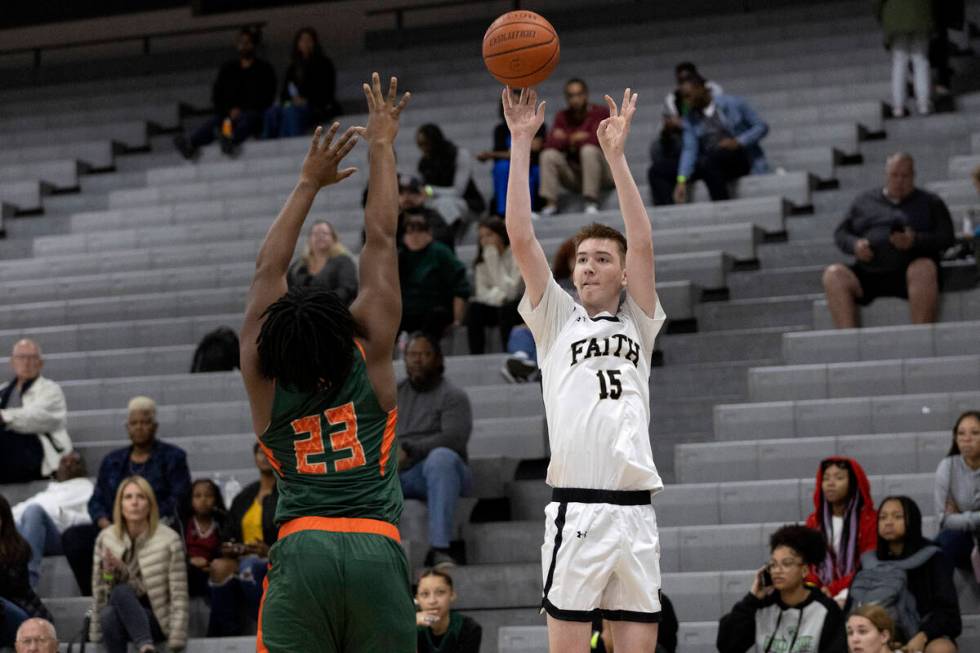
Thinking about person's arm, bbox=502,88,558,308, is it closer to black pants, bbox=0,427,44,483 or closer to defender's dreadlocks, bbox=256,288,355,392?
defender's dreadlocks, bbox=256,288,355,392

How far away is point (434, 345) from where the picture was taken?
10.2 m

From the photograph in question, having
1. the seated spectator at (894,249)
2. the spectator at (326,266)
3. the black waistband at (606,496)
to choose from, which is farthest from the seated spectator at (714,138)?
the black waistband at (606,496)

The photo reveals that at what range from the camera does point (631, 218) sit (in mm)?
5703

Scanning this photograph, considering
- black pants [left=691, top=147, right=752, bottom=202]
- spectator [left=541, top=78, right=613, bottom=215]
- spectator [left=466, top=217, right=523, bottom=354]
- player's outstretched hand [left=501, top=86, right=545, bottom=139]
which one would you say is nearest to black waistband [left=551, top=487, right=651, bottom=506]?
player's outstretched hand [left=501, top=86, right=545, bottom=139]

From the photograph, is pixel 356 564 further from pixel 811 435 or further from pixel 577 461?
pixel 811 435

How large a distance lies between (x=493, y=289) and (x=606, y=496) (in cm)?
639

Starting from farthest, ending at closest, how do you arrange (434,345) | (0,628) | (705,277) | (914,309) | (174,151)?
(174,151), (705,277), (914,309), (434,345), (0,628)

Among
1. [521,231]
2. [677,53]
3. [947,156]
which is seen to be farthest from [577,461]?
[677,53]

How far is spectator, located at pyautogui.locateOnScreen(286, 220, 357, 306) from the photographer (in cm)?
1159

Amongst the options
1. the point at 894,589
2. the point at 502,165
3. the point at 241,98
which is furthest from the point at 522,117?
the point at 241,98

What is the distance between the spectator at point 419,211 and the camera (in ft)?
40.2

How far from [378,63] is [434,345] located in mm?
8178

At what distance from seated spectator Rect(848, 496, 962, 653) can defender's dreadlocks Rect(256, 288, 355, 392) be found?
14.3ft

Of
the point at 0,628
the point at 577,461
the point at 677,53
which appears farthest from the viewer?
the point at 677,53
